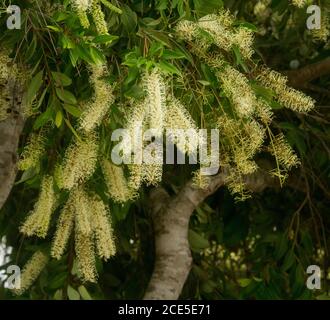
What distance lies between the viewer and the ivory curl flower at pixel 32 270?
8.57ft

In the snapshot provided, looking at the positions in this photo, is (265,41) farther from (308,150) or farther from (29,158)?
(29,158)

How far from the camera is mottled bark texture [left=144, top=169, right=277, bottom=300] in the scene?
2.78m

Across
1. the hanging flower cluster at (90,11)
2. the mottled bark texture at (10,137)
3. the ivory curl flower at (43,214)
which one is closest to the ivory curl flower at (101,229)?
the ivory curl flower at (43,214)

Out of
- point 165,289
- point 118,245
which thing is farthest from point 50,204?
point 118,245

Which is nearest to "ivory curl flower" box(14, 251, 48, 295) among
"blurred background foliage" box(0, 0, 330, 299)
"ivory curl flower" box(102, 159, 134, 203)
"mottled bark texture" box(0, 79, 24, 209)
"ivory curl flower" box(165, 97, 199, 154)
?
"blurred background foliage" box(0, 0, 330, 299)

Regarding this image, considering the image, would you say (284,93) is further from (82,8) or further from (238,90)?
(82,8)

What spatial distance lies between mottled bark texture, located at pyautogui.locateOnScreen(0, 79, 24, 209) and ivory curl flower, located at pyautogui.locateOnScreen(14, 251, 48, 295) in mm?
323

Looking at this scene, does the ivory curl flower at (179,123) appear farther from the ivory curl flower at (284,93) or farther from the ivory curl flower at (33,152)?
the ivory curl flower at (33,152)

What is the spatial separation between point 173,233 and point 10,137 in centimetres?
76

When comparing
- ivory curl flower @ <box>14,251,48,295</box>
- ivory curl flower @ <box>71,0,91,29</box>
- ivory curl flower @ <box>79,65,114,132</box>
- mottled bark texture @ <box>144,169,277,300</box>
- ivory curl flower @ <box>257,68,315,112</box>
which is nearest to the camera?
ivory curl flower @ <box>71,0,91,29</box>

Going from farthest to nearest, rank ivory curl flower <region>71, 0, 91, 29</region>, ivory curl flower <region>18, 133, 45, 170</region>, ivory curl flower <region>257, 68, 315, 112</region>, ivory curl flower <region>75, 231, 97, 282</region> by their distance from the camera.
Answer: ivory curl flower <region>75, 231, 97, 282</region> < ivory curl flower <region>18, 133, 45, 170</region> < ivory curl flower <region>257, 68, 315, 112</region> < ivory curl flower <region>71, 0, 91, 29</region>

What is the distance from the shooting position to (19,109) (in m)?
2.39

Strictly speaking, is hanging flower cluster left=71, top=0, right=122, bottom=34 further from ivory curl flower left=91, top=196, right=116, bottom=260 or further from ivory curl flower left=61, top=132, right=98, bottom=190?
ivory curl flower left=91, top=196, right=116, bottom=260

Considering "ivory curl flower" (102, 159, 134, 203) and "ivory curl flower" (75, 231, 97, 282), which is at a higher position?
"ivory curl flower" (102, 159, 134, 203)
